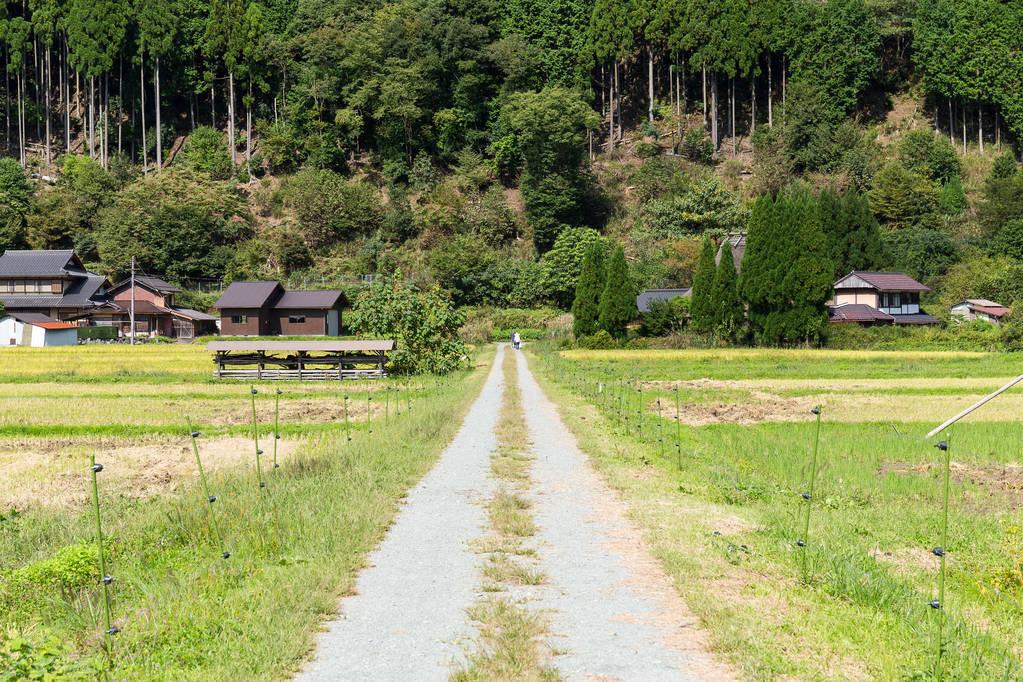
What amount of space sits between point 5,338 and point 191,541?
5666 cm

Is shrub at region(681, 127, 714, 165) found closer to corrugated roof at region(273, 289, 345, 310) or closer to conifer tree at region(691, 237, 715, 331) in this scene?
conifer tree at region(691, 237, 715, 331)

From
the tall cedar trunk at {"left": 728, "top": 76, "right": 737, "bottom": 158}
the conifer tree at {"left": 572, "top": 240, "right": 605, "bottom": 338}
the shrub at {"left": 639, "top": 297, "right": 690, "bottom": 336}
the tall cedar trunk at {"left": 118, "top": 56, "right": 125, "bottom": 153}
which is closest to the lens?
the shrub at {"left": 639, "top": 297, "right": 690, "bottom": 336}

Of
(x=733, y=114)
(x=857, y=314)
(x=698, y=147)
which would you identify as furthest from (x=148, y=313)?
(x=733, y=114)

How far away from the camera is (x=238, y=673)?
16.3 feet

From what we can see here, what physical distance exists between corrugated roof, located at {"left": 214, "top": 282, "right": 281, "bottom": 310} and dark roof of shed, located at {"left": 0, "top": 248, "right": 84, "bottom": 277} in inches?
551

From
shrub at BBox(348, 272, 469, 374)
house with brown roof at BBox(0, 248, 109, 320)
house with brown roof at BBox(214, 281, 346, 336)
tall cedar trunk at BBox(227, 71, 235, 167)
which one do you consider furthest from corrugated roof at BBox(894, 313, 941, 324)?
tall cedar trunk at BBox(227, 71, 235, 167)

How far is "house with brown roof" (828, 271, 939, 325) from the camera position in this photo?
178 feet

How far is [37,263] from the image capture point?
203 ft

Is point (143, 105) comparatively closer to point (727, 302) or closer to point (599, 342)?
point (599, 342)

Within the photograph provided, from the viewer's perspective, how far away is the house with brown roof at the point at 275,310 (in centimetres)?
5778

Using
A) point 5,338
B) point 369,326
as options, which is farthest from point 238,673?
point 5,338

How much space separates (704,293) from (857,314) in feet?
39.0

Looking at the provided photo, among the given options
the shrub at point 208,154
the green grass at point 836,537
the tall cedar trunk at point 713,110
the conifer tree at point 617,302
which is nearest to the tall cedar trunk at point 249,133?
the shrub at point 208,154

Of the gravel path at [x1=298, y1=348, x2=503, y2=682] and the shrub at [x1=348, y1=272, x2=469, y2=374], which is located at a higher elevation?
the shrub at [x1=348, y1=272, x2=469, y2=374]
